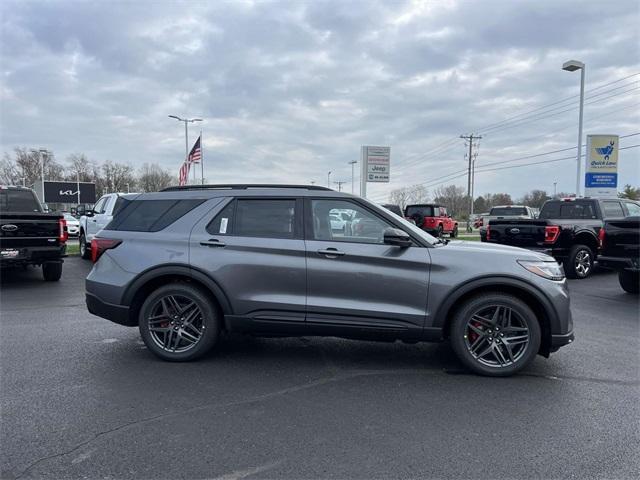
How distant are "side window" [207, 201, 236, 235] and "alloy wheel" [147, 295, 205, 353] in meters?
0.76

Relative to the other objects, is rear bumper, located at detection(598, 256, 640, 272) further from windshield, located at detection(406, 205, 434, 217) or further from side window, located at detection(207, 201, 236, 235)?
windshield, located at detection(406, 205, 434, 217)

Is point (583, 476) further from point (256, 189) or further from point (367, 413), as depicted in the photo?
point (256, 189)

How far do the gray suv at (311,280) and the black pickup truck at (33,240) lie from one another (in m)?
5.19

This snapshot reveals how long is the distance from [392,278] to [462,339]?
878 millimetres

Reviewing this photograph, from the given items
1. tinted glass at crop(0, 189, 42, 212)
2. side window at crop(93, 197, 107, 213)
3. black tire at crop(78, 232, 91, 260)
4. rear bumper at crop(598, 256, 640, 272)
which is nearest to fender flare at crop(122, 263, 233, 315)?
rear bumper at crop(598, 256, 640, 272)

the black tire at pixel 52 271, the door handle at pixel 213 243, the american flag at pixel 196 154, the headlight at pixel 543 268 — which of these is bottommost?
the black tire at pixel 52 271

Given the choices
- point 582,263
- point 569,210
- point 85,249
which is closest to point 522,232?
point 582,263

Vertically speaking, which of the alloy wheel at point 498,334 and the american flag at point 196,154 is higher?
the american flag at point 196,154

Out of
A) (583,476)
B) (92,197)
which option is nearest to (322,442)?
(583,476)

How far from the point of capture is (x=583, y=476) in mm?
2775

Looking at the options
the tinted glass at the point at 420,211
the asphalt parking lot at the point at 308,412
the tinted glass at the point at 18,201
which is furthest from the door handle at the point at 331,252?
the tinted glass at the point at 420,211

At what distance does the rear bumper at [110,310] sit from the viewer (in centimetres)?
477

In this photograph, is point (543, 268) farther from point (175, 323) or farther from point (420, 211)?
point (420, 211)

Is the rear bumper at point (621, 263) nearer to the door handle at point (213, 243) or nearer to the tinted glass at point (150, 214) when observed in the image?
the door handle at point (213, 243)
